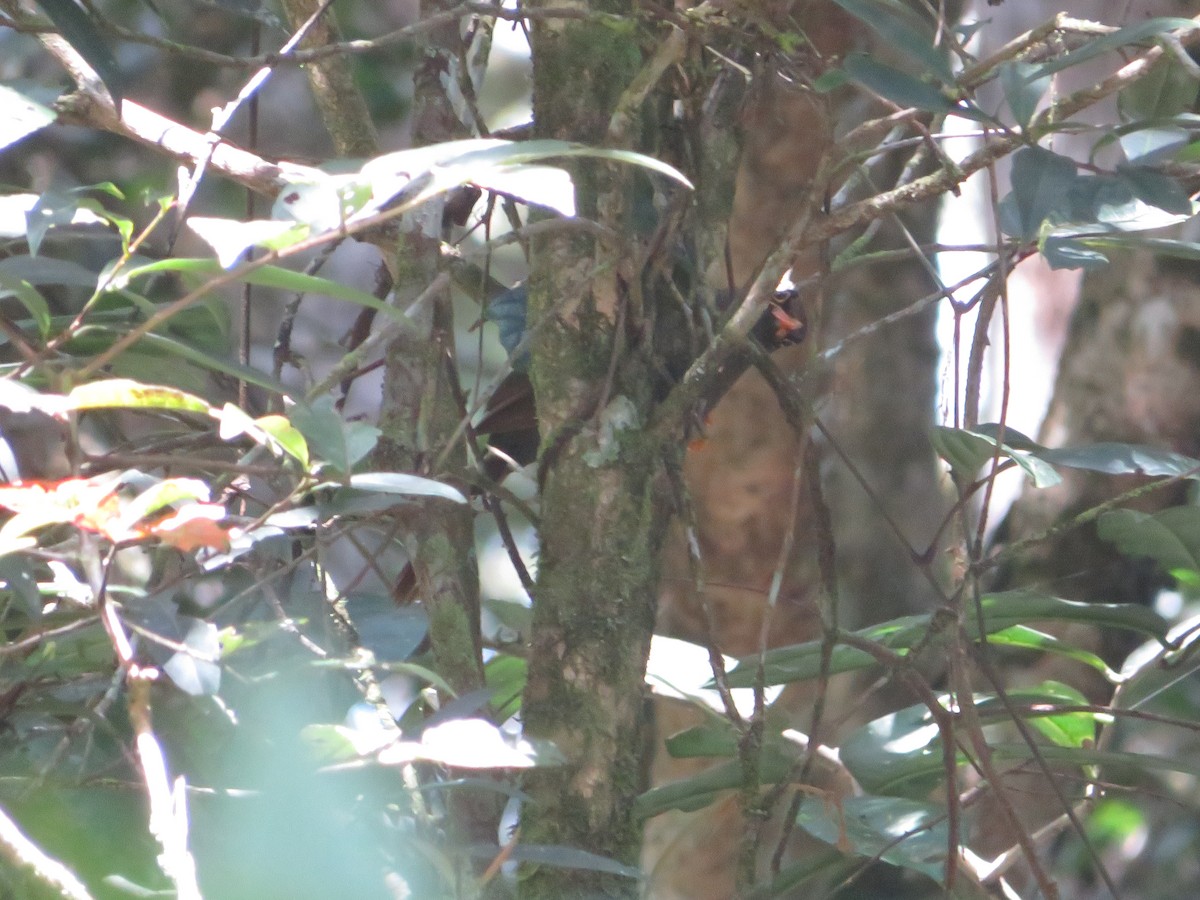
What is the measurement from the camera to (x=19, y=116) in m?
0.73

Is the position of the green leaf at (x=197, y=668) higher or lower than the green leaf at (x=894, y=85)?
lower

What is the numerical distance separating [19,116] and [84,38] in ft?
0.39

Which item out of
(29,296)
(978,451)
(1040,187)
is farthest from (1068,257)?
(29,296)

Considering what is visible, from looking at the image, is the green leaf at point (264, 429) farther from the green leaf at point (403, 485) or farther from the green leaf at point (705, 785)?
the green leaf at point (705, 785)

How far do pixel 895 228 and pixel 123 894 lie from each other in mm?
1953

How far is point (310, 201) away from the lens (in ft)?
1.92

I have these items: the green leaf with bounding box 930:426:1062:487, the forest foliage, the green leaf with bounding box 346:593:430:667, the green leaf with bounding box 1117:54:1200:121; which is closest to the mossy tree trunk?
the forest foliage

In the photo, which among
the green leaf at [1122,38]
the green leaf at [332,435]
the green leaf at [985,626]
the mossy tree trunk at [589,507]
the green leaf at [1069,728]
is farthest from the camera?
the green leaf at [1069,728]

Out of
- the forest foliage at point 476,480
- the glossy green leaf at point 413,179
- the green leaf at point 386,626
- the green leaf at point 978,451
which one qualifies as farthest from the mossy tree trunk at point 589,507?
the glossy green leaf at point 413,179

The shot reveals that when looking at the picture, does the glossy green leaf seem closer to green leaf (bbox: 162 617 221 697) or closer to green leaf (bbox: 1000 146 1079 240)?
green leaf (bbox: 162 617 221 697)

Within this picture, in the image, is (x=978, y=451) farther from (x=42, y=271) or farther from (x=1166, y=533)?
(x=42, y=271)

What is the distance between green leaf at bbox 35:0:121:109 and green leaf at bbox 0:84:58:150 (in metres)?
0.08

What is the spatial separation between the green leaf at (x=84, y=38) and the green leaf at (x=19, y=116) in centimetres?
8

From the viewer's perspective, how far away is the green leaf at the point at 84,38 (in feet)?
2.67
